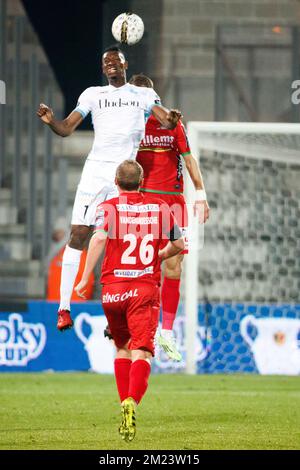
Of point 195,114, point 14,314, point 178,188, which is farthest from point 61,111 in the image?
point 178,188

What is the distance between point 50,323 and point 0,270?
276 cm

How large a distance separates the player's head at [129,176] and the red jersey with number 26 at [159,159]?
87.4 inches

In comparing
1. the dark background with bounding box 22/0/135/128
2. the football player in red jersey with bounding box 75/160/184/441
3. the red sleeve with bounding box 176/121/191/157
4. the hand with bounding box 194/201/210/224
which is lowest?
the football player in red jersey with bounding box 75/160/184/441

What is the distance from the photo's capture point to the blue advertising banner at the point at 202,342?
1407 centimetres

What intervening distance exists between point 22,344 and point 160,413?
15.3 ft

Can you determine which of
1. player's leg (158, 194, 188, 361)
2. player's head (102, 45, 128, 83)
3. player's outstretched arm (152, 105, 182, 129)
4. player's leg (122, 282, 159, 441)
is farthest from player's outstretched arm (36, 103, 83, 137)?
player's leg (122, 282, 159, 441)

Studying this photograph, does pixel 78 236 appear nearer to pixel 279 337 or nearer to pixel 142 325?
pixel 142 325

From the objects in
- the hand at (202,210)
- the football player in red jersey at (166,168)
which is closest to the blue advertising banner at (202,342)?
the football player in red jersey at (166,168)

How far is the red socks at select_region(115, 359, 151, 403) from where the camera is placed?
7871 millimetres

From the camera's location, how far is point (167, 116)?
918 cm

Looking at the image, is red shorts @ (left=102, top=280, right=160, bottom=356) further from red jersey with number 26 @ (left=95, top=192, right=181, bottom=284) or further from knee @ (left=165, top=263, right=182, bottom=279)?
knee @ (left=165, top=263, right=182, bottom=279)

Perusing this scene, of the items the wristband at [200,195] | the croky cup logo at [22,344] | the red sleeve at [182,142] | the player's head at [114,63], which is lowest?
the croky cup logo at [22,344]

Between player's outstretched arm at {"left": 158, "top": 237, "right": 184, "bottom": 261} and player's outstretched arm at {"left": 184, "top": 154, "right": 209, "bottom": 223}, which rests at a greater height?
player's outstretched arm at {"left": 184, "top": 154, "right": 209, "bottom": 223}

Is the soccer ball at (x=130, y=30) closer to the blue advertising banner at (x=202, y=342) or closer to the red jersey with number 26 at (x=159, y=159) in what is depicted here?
the red jersey with number 26 at (x=159, y=159)
